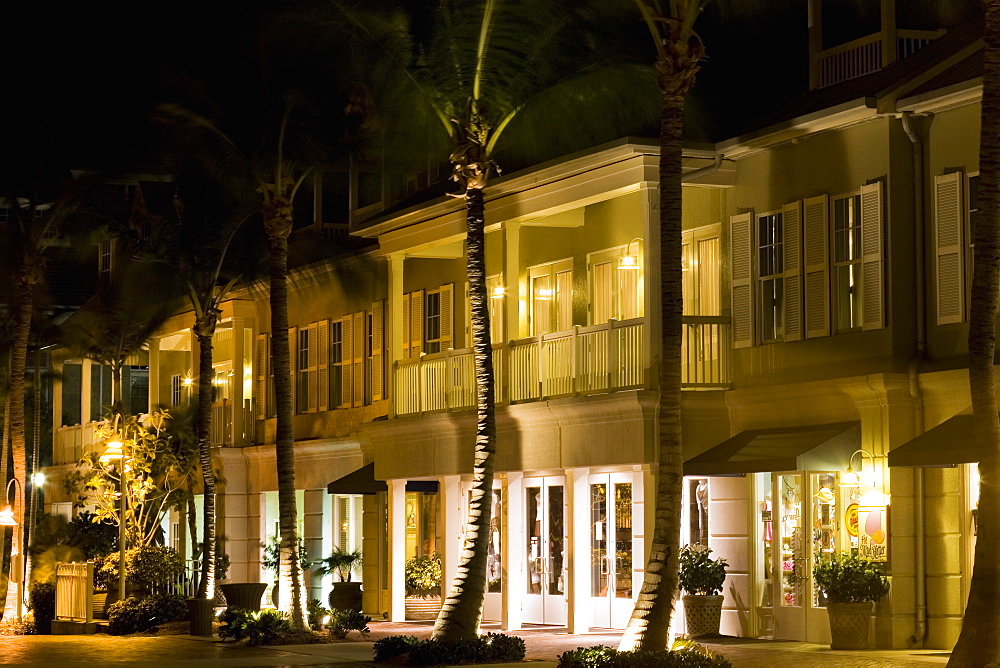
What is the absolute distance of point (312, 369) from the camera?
38.2 meters

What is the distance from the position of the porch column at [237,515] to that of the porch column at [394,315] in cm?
936

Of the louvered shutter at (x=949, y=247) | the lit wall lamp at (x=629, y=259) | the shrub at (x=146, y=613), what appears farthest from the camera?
the shrub at (x=146, y=613)

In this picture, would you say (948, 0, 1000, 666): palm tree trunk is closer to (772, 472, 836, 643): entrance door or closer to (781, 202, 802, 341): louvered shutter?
(772, 472, 836, 643): entrance door

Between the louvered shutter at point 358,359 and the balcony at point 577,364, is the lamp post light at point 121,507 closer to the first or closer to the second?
the louvered shutter at point 358,359

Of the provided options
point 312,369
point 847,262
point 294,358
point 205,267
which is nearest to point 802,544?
point 847,262

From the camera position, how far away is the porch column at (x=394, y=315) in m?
30.8

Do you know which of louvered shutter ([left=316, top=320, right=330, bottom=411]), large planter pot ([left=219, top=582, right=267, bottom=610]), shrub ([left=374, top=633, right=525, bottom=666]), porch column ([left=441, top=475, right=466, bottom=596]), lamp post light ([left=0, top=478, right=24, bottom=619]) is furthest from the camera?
louvered shutter ([left=316, top=320, right=330, bottom=411])

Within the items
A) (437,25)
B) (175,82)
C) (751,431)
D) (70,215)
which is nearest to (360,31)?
(437,25)

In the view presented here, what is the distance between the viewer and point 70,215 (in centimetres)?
3441

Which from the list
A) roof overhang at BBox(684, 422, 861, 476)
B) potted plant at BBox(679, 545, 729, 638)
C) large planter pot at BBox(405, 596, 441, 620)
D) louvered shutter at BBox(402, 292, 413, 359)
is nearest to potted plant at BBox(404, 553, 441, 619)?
large planter pot at BBox(405, 596, 441, 620)

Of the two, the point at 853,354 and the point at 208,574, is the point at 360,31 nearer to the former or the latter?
the point at 853,354

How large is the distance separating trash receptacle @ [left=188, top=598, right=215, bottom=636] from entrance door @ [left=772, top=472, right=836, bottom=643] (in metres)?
10.2

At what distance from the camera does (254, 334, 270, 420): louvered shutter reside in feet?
129

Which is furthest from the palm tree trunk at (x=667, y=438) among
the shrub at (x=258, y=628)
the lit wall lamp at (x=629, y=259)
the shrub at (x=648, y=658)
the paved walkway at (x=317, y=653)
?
the shrub at (x=258, y=628)
